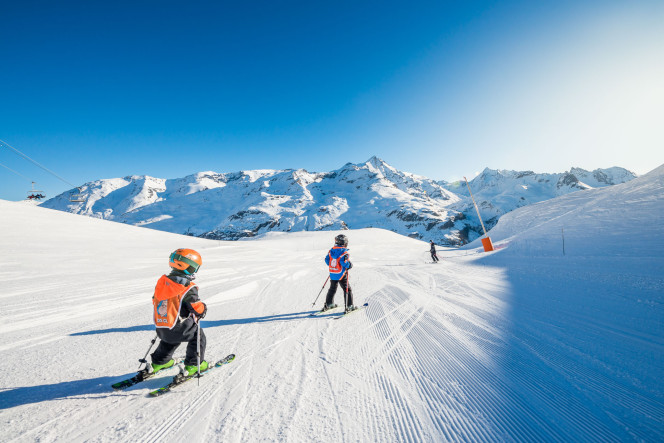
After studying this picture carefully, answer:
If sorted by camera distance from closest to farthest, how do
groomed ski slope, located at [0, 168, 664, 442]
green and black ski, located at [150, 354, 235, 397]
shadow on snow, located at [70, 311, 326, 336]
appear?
groomed ski slope, located at [0, 168, 664, 442] < green and black ski, located at [150, 354, 235, 397] < shadow on snow, located at [70, 311, 326, 336]

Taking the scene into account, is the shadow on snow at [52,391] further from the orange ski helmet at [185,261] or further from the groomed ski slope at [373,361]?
the orange ski helmet at [185,261]

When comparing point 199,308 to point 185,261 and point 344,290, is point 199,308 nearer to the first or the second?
point 185,261

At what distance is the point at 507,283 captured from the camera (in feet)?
26.8

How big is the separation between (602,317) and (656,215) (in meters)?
7.95

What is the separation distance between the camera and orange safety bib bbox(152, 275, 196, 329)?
2988 millimetres

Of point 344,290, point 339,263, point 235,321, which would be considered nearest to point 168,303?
point 235,321

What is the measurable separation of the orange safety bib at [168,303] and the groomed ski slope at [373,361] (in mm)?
879

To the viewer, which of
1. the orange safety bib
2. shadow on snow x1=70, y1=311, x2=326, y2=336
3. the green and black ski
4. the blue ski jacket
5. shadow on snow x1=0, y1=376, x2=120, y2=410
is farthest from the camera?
the blue ski jacket

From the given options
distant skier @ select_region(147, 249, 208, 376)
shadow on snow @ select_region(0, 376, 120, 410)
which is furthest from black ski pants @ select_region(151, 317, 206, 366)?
shadow on snow @ select_region(0, 376, 120, 410)

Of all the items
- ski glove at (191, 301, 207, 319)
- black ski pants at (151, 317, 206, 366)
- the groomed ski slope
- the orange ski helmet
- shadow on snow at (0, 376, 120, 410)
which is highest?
the orange ski helmet

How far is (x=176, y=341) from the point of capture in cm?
314

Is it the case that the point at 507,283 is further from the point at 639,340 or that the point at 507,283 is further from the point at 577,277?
the point at 639,340

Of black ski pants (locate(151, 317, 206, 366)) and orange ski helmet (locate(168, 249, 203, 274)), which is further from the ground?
orange ski helmet (locate(168, 249, 203, 274))

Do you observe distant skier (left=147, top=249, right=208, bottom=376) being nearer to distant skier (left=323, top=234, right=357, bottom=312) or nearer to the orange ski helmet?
the orange ski helmet
